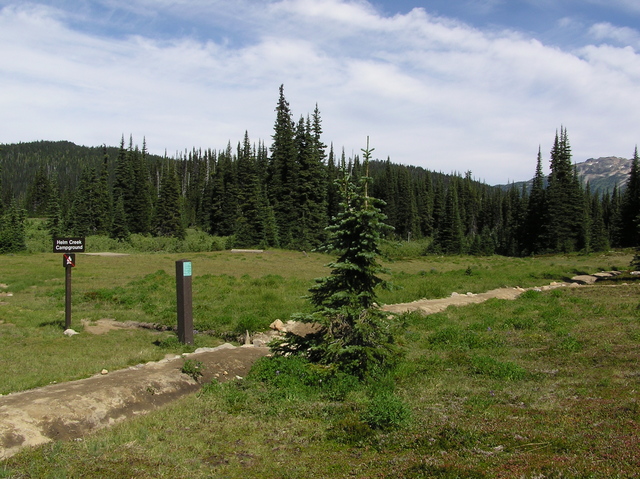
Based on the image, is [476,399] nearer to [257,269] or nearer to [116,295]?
[116,295]

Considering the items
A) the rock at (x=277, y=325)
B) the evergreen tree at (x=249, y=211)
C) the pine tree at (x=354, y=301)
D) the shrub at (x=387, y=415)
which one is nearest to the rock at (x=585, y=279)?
the rock at (x=277, y=325)

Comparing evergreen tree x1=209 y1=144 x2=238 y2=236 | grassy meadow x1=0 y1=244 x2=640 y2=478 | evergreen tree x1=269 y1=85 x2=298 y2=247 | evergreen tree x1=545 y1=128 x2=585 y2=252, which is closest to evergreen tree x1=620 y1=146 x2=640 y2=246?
evergreen tree x1=545 y1=128 x2=585 y2=252

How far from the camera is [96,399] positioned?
750cm

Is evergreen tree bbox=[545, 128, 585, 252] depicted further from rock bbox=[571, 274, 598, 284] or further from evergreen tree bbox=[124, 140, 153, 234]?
evergreen tree bbox=[124, 140, 153, 234]

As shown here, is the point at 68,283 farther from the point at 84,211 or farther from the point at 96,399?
the point at 84,211

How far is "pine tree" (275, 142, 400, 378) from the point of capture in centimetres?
934

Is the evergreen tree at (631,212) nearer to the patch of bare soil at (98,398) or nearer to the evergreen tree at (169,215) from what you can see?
the evergreen tree at (169,215)

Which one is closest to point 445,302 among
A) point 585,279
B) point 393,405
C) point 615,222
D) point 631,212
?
point 393,405

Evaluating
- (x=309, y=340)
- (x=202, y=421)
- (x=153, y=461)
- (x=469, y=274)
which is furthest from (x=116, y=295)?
(x=469, y=274)

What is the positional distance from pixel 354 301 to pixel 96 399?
486cm

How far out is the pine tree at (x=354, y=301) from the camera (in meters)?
9.34

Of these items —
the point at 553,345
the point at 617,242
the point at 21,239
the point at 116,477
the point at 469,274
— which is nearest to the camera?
the point at 116,477

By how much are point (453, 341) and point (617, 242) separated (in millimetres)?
88466

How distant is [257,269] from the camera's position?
35.8 meters
